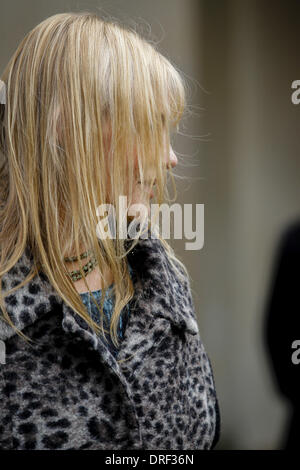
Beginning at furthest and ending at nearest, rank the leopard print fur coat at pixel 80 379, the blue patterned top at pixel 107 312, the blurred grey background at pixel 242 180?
the blurred grey background at pixel 242 180
the blue patterned top at pixel 107 312
the leopard print fur coat at pixel 80 379

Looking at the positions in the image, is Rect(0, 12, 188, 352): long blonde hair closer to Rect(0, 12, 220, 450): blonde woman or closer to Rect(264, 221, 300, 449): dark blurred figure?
Rect(0, 12, 220, 450): blonde woman

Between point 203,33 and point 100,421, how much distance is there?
1.87 m

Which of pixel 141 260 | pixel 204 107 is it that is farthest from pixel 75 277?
pixel 204 107

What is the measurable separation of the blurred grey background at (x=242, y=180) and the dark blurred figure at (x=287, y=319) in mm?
151

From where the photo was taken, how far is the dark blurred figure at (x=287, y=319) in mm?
1920

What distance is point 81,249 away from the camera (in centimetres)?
98

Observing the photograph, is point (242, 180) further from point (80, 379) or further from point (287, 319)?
point (80, 379)

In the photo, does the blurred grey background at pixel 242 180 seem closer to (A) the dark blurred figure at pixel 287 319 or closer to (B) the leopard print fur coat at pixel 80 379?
(A) the dark blurred figure at pixel 287 319

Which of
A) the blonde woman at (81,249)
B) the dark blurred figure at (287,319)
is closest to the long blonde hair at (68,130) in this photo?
the blonde woman at (81,249)

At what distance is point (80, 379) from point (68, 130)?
446 millimetres

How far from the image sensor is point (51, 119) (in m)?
0.94

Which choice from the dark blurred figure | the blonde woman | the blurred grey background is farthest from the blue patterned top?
the blurred grey background

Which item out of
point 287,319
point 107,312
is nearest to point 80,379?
point 107,312

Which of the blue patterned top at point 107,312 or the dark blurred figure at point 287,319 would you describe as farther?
the dark blurred figure at point 287,319
